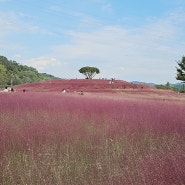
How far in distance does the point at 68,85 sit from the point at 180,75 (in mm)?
13554

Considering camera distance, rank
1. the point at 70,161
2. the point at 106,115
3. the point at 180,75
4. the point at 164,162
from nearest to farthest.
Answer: the point at 164,162, the point at 70,161, the point at 106,115, the point at 180,75

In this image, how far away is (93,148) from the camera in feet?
19.9

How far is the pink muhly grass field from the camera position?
412 cm

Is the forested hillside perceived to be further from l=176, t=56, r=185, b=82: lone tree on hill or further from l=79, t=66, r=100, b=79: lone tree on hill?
l=176, t=56, r=185, b=82: lone tree on hill

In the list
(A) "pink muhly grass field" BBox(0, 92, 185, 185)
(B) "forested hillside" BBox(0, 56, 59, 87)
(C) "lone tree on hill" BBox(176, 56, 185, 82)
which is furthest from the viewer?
(B) "forested hillside" BBox(0, 56, 59, 87)

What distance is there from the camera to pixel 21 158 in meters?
5.41

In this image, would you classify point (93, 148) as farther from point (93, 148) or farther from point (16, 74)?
point (16, 74)

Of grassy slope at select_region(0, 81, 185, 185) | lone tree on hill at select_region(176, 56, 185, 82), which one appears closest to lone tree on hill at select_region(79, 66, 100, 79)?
lone tree on hill at select_region(176, 56, 185, 82)

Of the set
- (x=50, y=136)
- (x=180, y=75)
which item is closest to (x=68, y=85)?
(x=180, y=75)

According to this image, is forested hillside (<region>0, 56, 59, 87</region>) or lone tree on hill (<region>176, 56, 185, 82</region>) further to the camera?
forested hillside (<region>0, 56, 59, 87</region>)

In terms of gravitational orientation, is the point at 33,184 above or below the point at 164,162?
below

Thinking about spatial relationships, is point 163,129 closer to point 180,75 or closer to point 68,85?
point 68,85

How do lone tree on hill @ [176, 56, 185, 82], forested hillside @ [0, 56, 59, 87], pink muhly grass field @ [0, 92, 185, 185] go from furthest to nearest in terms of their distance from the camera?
forested hillside @ [0, 56, 59, 87] < lone tree on hill @ [176, 56, 185, 82] < pink muhly grass field @ [0, 92, 185, 185]

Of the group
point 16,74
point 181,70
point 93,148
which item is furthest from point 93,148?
point 16,74
